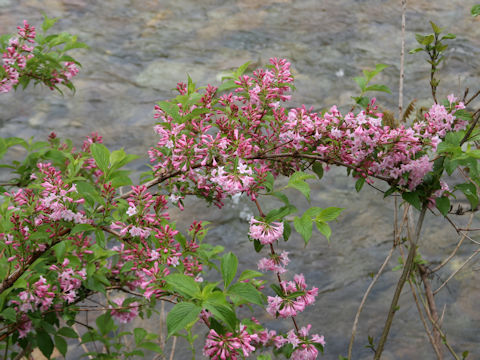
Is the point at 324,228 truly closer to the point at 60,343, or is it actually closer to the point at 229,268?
the point at 229,268

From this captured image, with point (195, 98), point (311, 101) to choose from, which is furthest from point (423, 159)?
point (311, 101)

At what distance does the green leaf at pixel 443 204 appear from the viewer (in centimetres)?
146

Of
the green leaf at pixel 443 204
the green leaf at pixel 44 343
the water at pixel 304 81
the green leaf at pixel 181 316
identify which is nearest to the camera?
the green leaf at pixel 181 316

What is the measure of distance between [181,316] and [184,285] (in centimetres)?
10

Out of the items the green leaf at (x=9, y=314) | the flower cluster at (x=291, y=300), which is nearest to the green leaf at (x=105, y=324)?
the green leaf at (x=9, y=314)

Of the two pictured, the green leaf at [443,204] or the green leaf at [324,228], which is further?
the green leaf at [443,204]

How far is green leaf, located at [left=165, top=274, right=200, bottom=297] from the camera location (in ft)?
3.72

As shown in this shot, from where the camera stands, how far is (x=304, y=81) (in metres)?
3.74

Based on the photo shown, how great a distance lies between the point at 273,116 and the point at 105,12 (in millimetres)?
3300

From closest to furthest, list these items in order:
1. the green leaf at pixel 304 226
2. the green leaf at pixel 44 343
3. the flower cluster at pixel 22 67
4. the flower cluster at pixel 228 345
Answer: the flower cluster at pixel 228 345, the green leaf at pixel 304 226, the green leaf at pixel 44 343, the flower cluster at pixel 22 67

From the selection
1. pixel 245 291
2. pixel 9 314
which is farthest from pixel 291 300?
pixel 9 314

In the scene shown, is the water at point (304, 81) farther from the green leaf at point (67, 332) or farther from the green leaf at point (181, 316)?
the green leaf at point (181, 316)

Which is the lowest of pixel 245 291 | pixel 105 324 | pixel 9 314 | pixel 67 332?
pixel 105 324

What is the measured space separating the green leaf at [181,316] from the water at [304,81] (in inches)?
63.7
